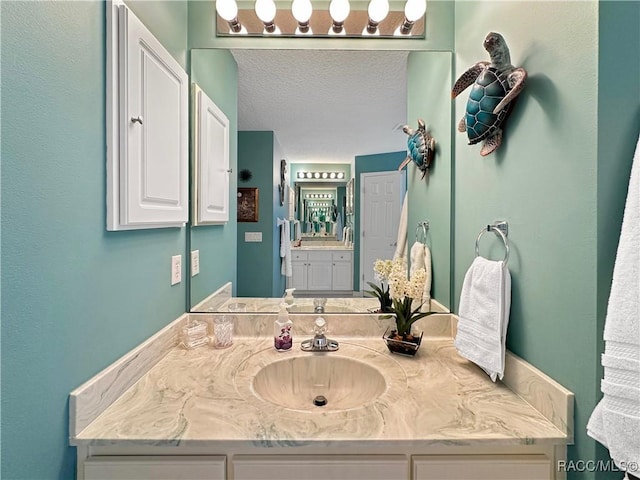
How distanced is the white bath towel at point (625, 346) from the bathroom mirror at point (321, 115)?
30.7 inches

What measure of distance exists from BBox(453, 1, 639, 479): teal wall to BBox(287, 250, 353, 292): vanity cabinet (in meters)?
0.69

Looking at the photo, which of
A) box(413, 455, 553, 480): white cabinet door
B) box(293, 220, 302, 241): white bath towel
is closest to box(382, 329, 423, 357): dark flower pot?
box(413, 455, 553, 480): white cabinet door

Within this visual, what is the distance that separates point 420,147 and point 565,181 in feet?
2.38

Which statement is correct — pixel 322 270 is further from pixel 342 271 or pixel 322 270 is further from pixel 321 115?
pixel 321 115

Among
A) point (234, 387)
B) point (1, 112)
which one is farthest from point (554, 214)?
point (1, 112)

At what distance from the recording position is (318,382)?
1201 millimetres

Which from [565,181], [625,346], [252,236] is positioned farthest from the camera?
[252,236]

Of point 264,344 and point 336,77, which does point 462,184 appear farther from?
point 264,344

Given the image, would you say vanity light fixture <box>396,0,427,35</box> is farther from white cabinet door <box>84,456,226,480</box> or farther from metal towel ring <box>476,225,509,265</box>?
white cabinet door <box>84,456,226,480</box>

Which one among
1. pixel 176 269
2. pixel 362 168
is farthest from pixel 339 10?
pixel 176 269

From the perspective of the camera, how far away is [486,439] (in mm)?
763

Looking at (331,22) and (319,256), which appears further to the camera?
(319,256)

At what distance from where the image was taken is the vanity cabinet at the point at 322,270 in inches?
61.9

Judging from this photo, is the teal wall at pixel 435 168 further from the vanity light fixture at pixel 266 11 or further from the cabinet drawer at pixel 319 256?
the vanity light fixture at pixel 266 11
